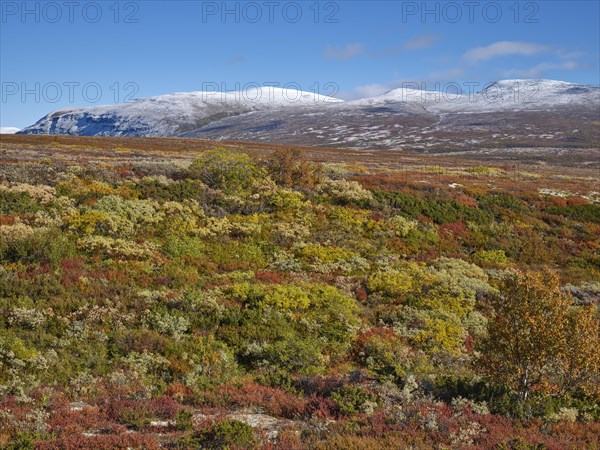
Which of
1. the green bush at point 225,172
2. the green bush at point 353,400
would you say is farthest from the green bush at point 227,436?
the green bush at point 225,172

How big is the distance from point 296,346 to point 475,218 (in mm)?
20987

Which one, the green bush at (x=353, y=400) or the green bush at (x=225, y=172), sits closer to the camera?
the green bush at (x=353, y=400)

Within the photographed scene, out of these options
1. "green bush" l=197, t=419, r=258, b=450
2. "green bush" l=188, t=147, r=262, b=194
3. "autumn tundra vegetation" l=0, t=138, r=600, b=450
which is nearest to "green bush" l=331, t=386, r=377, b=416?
"autumn tundra vegetation" l=0, t=138, r=600, b=450

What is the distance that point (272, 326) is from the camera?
13.3 metres

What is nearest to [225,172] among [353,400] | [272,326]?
[272,326]

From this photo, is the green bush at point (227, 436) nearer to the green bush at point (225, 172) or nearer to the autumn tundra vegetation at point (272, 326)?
the autumn tundra vegetation at point (272, 326)

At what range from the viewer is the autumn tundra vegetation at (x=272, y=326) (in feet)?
28.1

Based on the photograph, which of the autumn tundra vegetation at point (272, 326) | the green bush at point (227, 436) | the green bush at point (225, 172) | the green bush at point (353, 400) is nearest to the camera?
the green bush at point (227, 436)

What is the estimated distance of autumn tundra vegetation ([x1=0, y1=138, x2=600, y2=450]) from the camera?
856cm

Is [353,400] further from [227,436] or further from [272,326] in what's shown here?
[272,326]

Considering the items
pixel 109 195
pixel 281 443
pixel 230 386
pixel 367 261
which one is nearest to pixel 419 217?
pixel 367 261

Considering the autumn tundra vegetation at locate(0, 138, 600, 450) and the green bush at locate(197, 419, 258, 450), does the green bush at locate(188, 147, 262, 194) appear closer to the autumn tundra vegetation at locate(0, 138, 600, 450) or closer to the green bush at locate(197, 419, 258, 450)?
the autumn tundra vegetation at locate(0, 138, 600, 450)

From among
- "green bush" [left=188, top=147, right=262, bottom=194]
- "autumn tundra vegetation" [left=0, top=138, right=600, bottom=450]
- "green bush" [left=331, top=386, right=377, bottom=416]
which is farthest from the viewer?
"green bush" [left=188, top=147, right=262, bottom=194]

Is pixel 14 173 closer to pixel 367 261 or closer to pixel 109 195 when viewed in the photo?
pixel 109 195
